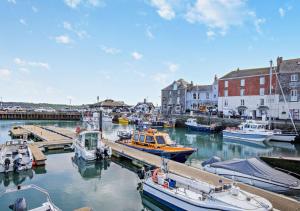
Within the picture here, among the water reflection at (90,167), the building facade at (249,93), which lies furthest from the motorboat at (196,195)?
the building facade at (249,93)

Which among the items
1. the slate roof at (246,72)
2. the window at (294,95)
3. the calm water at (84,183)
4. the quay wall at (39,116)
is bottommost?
the calm water at (84,183)

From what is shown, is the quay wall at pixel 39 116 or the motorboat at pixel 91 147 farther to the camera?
the quay wall at pixel 39 116

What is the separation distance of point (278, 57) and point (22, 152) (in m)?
45.8

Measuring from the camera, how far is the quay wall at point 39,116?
7469cm

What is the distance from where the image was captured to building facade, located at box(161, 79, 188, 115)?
71.3 metres

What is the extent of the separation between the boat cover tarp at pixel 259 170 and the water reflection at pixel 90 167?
26.2 feet

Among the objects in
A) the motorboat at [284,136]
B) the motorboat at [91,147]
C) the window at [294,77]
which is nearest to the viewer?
the motorboat at [91,147]

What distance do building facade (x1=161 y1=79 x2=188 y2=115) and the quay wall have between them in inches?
1057

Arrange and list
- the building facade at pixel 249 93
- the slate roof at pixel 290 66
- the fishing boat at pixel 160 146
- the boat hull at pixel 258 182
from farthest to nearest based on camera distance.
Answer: the building facade at pixel 249 93 → the slate roof at pixel 290 66 → the fishing boat at pixel 160 146 → the boat hull at pixel 258 182

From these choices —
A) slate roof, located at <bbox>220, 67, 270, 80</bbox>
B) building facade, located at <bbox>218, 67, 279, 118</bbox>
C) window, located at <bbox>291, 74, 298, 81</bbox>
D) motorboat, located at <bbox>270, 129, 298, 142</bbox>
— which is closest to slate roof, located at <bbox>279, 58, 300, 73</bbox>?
window, located at <bbox>291, 74, 298, 81</bbox>

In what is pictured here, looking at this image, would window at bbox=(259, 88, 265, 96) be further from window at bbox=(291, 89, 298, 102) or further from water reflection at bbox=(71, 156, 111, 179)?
water reflection at bbox=(71, 156, 111, 179)

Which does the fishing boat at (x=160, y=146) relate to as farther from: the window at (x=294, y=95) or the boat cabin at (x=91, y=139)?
the window at (x=294, y=95)

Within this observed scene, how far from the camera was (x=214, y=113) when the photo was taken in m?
58.4

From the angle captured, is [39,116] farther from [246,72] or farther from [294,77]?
[294,77]
